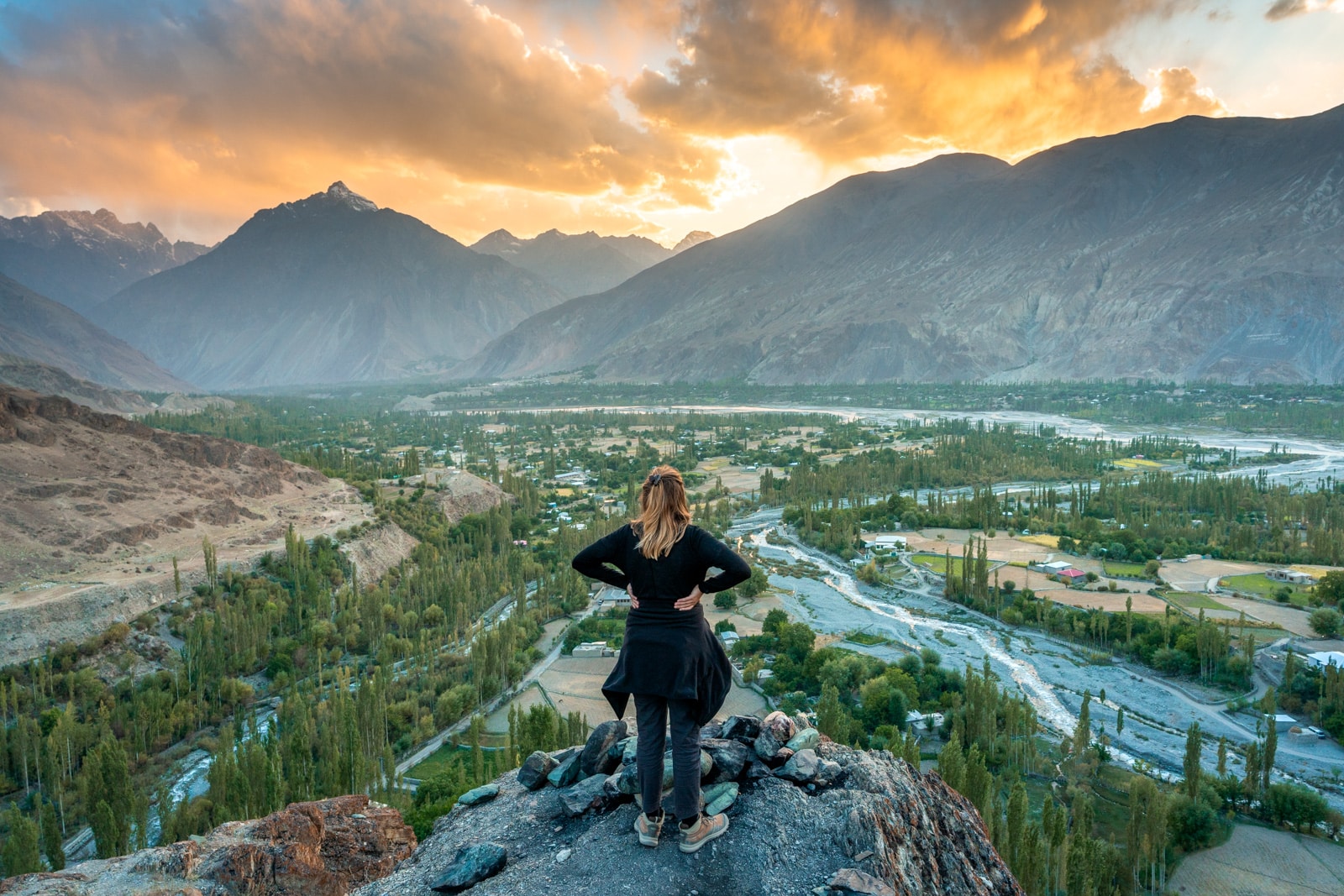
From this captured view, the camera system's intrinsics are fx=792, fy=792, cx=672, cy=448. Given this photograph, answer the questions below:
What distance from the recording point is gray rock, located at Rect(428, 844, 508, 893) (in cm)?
611

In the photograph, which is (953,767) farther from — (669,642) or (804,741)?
(669,642)

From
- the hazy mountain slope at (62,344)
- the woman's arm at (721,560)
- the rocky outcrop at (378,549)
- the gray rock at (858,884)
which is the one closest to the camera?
the gray rock at (858,884)

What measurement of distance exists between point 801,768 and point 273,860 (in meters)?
5.73

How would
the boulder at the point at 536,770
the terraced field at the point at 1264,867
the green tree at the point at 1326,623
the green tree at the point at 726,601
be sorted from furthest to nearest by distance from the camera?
the green tree at the point at 726,601, the green tree at the point at 1326,623, the terraced field at the point at 1264,867, the boulder at the point at 536,770

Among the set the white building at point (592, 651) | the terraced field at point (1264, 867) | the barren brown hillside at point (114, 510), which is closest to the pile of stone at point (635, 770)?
the terraced field at point (1264, 867)

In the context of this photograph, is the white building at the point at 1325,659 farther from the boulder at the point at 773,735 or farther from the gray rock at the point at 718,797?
the gray rock at the point at 718,797

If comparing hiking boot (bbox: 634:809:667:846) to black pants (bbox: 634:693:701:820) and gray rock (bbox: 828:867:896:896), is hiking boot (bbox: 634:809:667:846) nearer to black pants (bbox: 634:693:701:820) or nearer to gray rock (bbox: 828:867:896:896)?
black pants (bbox: 634:693:701:820)

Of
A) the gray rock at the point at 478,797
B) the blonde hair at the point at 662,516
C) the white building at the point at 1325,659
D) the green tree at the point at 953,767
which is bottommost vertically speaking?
the white building at the point at 1325,659

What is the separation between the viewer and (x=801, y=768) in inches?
267

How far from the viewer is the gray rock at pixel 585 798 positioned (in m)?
6.68

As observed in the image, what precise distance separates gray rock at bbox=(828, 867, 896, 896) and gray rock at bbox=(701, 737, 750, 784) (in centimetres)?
139

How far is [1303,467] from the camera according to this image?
202 feet

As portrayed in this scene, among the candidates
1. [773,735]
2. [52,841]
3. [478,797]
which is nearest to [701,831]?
[773,735]

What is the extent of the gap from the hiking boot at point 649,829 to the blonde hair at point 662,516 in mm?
2011
